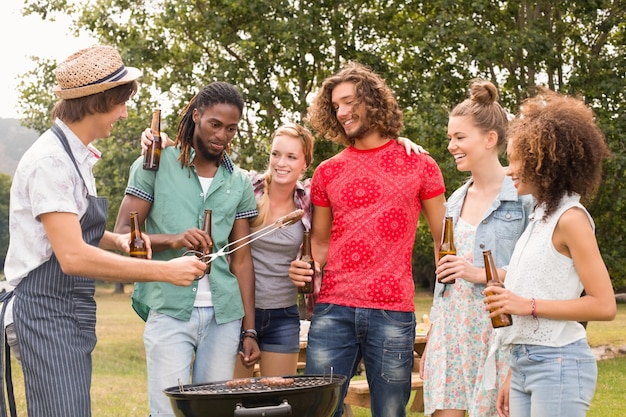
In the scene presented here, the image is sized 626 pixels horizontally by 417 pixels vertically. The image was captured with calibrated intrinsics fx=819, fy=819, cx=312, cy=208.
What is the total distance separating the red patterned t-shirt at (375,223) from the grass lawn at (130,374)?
5.79 meters

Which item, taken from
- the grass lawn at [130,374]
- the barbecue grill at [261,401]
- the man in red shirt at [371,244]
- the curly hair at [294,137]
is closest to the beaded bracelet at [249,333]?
the man in red shirt at [371,244]

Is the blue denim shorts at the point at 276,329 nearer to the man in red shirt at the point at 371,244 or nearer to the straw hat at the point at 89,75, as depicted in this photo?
the man in red shirt at the point at 371,244

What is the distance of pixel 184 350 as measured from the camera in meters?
3.82

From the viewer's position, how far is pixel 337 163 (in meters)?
4.18

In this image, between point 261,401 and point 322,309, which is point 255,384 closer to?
point 261,401

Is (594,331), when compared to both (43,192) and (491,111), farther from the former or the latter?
(43,192)

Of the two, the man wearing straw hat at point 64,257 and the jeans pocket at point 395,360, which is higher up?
the man wearing straw hat at point 64,257

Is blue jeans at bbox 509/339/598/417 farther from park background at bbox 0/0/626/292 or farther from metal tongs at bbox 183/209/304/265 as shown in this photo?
park background at bbox 0/0/626/292

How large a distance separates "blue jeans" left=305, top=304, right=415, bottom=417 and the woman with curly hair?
68 cm

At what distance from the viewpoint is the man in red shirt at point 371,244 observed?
3949mm

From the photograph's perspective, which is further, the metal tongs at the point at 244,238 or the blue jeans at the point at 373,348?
the blue jeans at the point at 373,348

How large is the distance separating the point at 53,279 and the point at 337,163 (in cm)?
159

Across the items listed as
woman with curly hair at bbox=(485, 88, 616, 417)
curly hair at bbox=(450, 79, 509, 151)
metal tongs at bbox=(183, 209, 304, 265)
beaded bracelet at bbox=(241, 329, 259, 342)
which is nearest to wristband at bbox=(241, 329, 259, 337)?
beaded bracelet at bbox=(241, 329, 259, 342)

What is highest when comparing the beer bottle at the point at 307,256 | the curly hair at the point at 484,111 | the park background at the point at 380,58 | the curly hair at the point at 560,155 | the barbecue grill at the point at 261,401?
the park background at the point at 380,58
